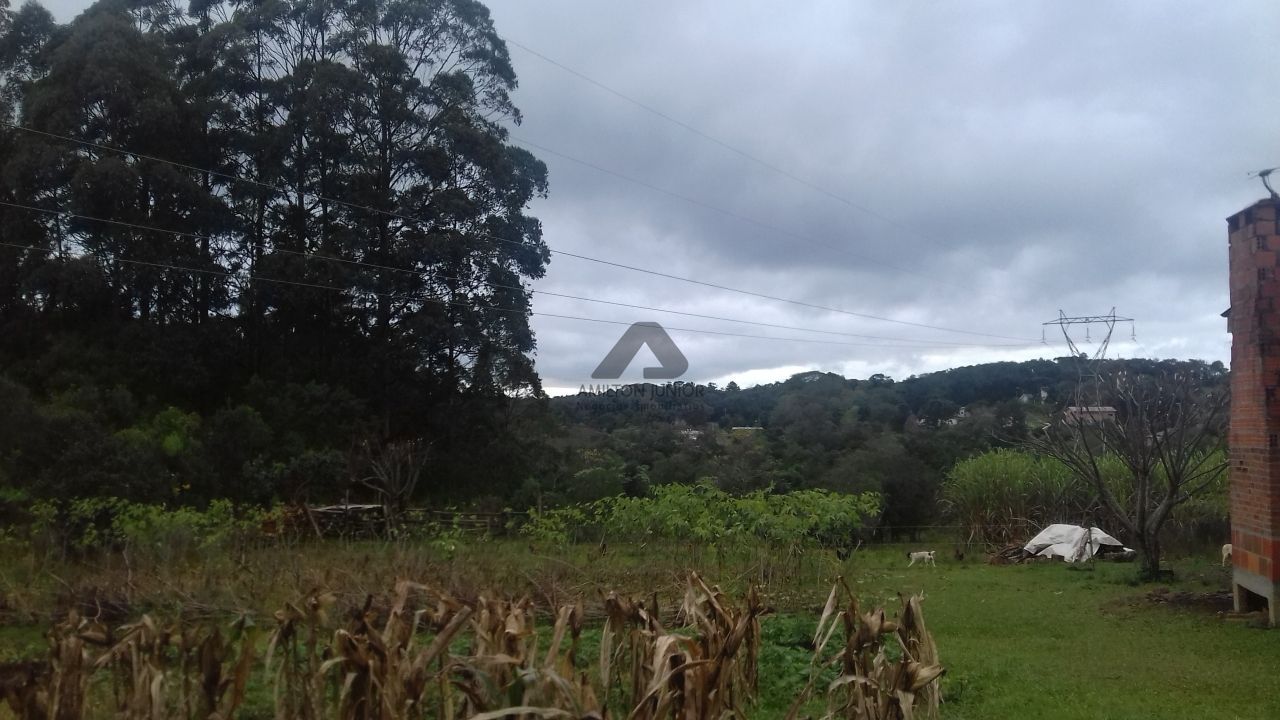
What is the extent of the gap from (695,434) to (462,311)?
636cm

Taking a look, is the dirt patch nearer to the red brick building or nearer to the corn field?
the red brick building

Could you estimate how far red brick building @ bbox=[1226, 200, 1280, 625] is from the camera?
8.68 metres

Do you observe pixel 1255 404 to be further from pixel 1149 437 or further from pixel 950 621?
pixel 1149 437

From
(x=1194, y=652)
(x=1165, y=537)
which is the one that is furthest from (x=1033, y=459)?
(x=1194, y=652)

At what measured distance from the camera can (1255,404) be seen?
29.6 feet

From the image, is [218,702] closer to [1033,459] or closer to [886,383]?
[1033,459]

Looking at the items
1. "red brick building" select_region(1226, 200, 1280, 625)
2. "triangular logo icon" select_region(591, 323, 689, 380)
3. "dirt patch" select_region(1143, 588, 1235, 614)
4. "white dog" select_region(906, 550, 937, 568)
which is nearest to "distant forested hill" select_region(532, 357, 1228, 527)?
"triangular logo icon" select_region(591, 323, 689, 380)

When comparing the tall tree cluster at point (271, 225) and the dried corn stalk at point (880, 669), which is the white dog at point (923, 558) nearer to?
the tall tree cluster at point (271, 225)

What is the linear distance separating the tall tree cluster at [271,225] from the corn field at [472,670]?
51.6ft

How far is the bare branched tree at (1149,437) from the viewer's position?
1324cm

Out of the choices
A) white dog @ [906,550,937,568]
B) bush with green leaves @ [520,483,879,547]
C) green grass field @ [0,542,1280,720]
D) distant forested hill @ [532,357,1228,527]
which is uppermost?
distant forested hill @ [532,357,1228,527]

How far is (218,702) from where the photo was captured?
3.26 m

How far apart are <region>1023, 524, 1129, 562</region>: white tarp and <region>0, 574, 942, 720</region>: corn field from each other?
1492 centimetres

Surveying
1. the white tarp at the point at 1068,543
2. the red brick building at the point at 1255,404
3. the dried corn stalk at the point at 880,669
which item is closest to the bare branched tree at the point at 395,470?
the white tarp at the point at 1068,543
